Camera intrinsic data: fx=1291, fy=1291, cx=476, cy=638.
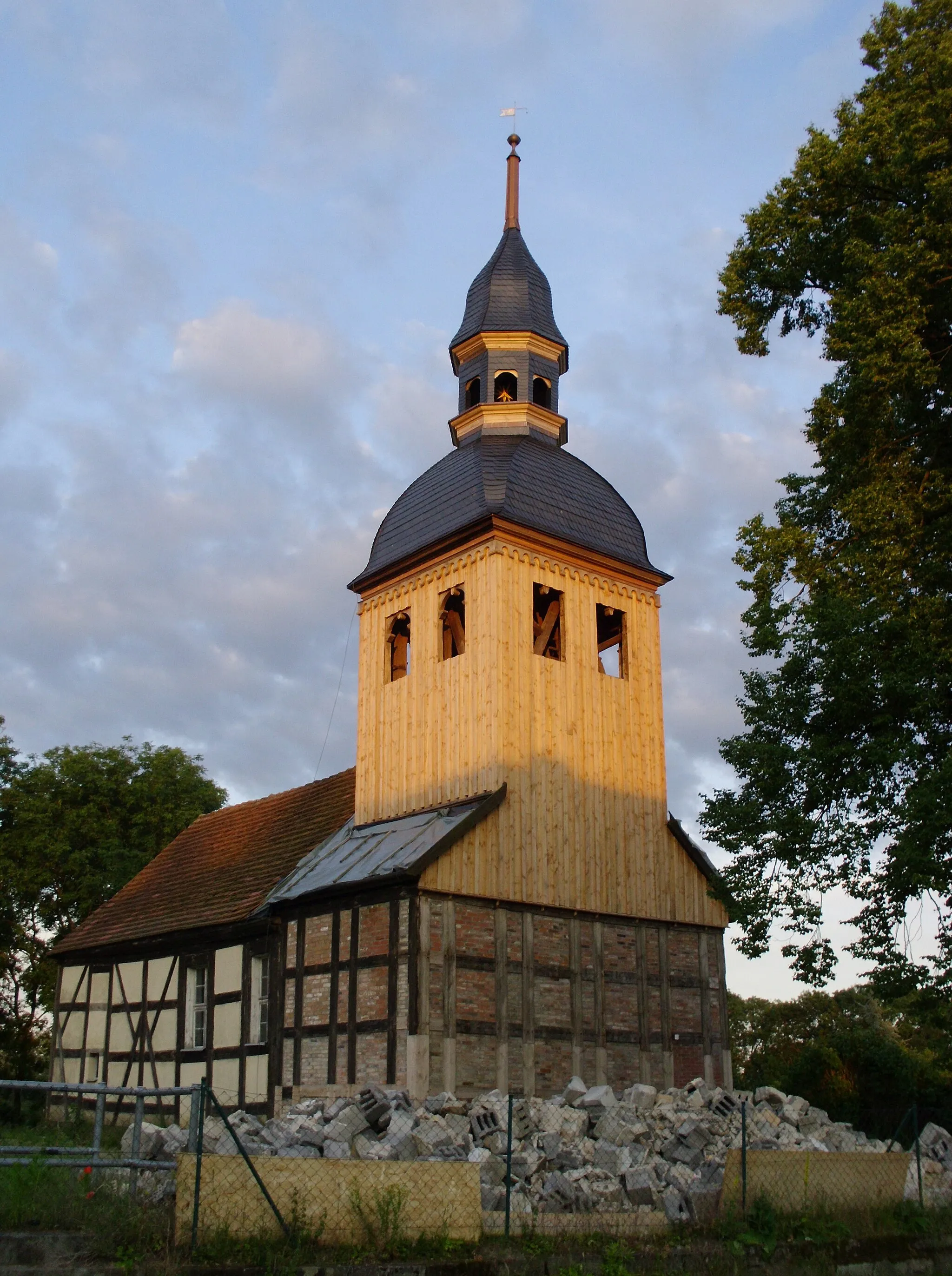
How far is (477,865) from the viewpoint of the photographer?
18109 millimetres

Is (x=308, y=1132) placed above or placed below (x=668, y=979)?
below

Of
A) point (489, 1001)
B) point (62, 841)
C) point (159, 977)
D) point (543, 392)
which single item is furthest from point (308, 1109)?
point (62, 841)

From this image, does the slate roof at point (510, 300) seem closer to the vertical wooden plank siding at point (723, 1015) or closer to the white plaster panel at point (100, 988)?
the vertical wooden plank siding at point (723, 1015)

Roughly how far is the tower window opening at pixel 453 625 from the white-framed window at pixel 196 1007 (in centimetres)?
666

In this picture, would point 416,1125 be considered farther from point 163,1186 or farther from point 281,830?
point 281,830

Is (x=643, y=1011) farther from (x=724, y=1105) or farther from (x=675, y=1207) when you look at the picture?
(x=675, y=1207)

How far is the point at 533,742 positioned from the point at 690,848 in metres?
3.54

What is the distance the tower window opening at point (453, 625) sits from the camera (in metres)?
21.5

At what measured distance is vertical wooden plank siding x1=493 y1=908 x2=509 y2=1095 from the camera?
17.4m

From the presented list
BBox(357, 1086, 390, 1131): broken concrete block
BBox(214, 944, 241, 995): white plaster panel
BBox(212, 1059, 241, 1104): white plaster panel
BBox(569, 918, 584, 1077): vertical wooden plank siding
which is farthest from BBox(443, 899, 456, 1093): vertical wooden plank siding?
BBox(214, 944, 241, 995): white plaster panel

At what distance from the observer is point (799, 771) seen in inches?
650

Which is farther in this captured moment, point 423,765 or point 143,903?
point 143,903

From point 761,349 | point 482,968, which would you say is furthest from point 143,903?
point 761,349

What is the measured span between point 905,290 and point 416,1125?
10794mm
